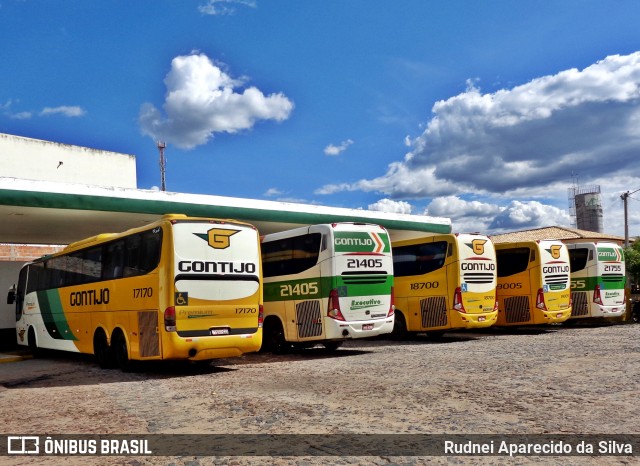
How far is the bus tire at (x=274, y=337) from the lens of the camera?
1562cm

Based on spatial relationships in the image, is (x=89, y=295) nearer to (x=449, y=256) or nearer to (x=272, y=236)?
(x=272, y=236)

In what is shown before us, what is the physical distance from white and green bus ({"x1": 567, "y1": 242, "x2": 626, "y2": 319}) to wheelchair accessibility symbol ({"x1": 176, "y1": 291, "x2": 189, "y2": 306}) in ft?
52.3

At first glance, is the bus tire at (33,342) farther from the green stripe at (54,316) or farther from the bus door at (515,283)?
the bus door at (515,283)

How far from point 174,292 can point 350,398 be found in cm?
439

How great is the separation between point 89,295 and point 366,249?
643 cm

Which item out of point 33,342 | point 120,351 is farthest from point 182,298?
point 33,342

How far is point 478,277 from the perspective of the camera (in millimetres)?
17953

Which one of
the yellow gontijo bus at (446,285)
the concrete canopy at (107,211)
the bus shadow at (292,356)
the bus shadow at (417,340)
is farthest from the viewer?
the bus shadow at (417,340)

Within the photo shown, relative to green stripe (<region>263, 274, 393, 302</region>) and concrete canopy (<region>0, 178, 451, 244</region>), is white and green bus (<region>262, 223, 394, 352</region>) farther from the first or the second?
concrete canopy (<region>0, 178, 451, 244</region>)

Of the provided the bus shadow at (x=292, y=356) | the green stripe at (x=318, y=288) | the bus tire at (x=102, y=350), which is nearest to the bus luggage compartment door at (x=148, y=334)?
the bus tire at (x=102, y=350)

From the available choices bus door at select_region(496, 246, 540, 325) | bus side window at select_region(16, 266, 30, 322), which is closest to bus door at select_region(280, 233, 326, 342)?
bus door at select_region(496, 246, 540, 325)

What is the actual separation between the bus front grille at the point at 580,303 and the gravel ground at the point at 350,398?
8.46m

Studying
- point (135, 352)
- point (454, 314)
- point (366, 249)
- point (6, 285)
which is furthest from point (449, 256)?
point (6, 285)

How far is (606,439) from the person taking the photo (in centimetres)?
591
